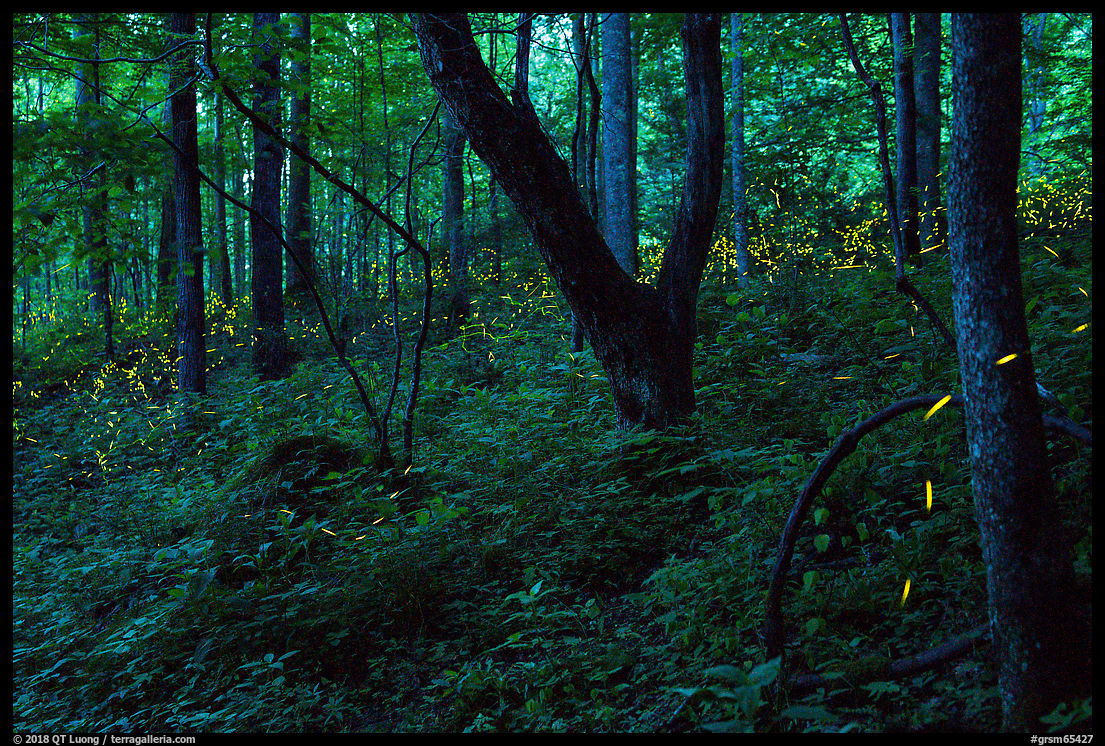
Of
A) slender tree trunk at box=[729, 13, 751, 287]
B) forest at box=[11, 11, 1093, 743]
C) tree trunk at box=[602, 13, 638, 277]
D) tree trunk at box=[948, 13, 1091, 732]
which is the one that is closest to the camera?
tree trunk at box=[948, 13, 1091, 732]

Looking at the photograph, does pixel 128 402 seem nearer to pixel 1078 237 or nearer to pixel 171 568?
pixel 171 568

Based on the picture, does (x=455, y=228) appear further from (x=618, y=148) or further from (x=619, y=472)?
(x=619, y=472)

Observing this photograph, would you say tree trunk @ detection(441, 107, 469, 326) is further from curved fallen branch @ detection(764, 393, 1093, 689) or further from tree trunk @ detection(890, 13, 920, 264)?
curved fallen branch @ detection(764, 393, 1093, 689)

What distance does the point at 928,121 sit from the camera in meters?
9.02

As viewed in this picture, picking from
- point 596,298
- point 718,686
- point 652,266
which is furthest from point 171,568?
point 652,266

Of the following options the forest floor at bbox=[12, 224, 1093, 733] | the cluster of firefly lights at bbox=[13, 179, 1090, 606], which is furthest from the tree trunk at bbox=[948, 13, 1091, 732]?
the cluster of firefly lights at bbox=[13, 179, 1090, 606]

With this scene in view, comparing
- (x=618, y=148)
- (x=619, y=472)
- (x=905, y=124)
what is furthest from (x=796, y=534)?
(x=905, y=124)

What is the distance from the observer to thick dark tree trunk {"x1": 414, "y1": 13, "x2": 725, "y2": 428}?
4.91 m

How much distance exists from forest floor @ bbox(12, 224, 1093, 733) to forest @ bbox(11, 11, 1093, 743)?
0.08ft

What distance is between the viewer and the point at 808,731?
2.41m

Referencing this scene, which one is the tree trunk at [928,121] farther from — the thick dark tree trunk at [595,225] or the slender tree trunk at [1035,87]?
the thick dark tree trunk at [595,225]

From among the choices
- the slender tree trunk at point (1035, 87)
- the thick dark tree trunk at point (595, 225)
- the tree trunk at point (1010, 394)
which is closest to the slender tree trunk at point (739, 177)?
the slender tree trunk at point (1035, 87)

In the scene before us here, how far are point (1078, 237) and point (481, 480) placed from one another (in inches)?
273

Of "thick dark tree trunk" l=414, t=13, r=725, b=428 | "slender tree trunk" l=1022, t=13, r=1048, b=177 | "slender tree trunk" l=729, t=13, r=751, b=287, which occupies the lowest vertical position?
"thick dark tree trunk" l=414, t=13, r=725, b=428
